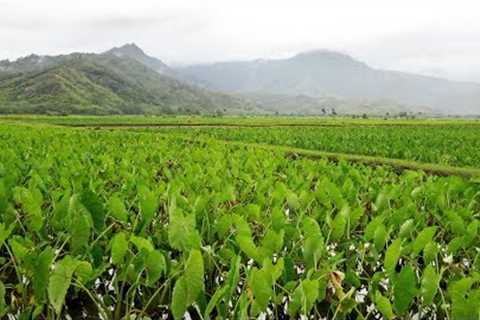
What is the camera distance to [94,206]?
3633 mm

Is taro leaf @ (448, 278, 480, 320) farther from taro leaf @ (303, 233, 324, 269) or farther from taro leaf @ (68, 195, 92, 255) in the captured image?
taro leaf @ (68, 195, 92, 255)

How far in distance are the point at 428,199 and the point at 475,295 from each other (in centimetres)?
354

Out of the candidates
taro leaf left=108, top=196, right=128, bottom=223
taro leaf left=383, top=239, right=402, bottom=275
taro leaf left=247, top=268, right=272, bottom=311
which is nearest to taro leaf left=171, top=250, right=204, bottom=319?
taro leaf left=247, top=268, right=272, bottom=311

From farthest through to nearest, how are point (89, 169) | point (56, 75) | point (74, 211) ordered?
point (56, 75)
point (89, 169)
point (74, 211)

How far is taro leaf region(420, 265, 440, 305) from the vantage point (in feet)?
8.49

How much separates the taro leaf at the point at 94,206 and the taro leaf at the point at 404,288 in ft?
6.87

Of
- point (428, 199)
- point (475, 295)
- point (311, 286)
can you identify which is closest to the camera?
point (475, 295)

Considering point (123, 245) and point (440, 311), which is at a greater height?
point (123, 245)

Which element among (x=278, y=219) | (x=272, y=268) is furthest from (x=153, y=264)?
(x=278, y=219)

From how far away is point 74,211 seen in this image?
345 centimetres

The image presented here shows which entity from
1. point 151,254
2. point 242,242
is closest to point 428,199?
point 242,242

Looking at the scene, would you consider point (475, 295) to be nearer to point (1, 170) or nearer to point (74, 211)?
point (74, 211)

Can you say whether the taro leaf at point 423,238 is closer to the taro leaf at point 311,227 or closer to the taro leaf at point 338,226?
the taro leaf at point 338,226

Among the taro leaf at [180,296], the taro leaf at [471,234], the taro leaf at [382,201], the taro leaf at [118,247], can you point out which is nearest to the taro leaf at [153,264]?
the taro leaf at [118,247]
